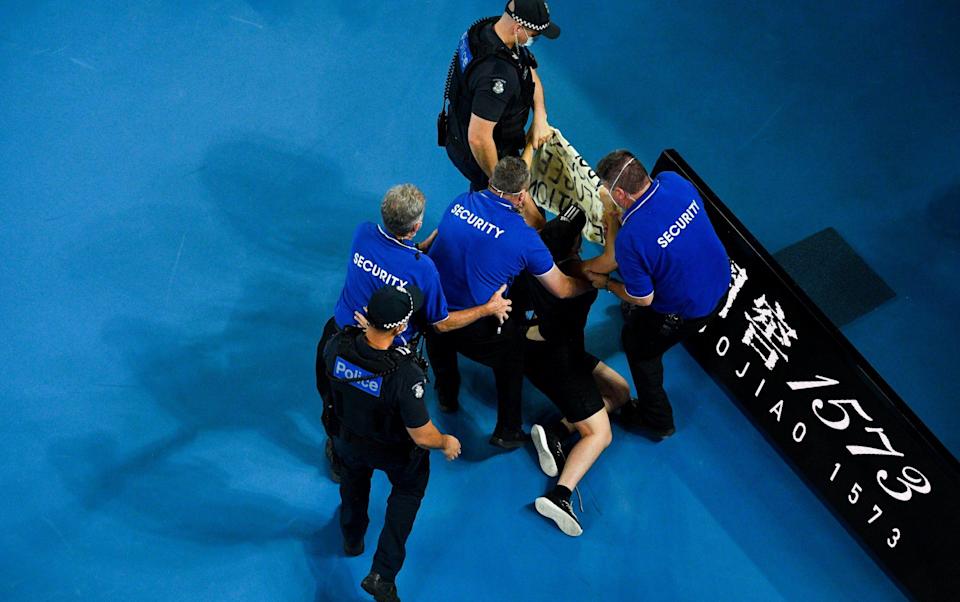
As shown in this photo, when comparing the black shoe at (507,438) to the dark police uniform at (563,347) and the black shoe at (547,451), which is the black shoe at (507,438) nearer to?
the black shoe at (547,451)

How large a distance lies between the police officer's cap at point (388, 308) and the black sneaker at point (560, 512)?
6.40ft

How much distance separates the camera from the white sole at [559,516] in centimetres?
583

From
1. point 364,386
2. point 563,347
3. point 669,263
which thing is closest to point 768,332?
point 669,263

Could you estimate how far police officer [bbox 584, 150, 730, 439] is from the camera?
17.7 ft

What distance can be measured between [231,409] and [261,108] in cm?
296

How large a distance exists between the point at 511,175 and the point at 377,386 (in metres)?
1.44

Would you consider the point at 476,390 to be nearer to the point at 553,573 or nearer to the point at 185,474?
the point at 553,573

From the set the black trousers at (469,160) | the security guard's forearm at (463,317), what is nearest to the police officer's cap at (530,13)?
the black trousers at (469,160)

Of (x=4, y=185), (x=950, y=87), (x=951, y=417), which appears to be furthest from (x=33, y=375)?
(x=950, y=87)

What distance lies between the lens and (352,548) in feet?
18.6

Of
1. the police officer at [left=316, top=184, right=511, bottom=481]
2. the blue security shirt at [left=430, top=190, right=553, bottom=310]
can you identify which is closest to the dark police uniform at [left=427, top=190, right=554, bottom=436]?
the blue security shirt at [left=430, top=190, right=553, bottom=310]

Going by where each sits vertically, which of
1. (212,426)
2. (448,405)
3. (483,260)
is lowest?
(212,426)

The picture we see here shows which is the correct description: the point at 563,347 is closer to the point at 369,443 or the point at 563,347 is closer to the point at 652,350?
the point at 652,350

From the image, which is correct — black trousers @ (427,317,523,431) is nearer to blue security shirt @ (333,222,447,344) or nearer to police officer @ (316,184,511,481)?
police officer @ (316,184,511,481)
